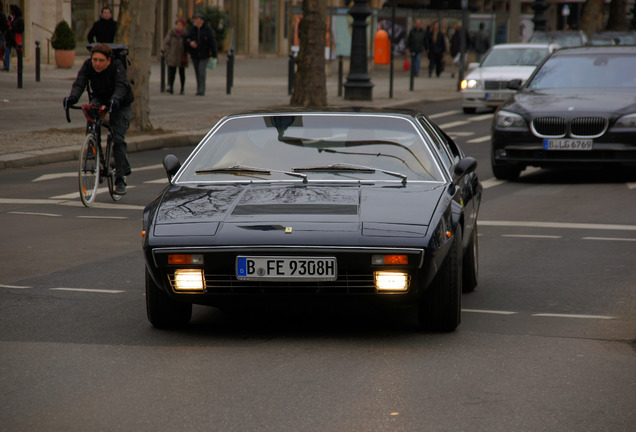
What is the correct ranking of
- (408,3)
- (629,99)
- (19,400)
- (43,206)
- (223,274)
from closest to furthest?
(19,400) → (223,274) → (43,206) → (629,99) → (408,3)

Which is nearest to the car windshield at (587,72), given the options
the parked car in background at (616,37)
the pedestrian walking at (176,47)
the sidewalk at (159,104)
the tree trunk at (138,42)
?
the sidewalk at (159,104)

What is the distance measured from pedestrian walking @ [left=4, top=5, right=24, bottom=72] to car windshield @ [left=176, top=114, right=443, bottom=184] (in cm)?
2681

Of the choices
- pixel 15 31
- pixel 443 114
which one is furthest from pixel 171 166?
pixel 15 31

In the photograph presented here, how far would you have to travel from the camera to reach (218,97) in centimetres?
2778

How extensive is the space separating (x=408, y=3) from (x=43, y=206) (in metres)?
51.8

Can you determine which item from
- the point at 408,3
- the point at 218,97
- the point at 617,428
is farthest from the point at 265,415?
the point at 408,3

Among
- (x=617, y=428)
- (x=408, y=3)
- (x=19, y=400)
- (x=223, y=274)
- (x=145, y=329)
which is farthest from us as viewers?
(x=408, y=3)

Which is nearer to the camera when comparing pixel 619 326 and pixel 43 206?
pixel 619 326

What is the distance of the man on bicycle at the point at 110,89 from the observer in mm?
11875

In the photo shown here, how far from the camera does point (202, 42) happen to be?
28.3 meters

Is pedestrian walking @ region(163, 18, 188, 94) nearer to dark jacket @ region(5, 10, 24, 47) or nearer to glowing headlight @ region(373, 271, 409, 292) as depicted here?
dark jacket @ region(5, 10, 24, 47)

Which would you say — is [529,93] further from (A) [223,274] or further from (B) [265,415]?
(B) [265,415]

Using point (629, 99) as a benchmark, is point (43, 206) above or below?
below

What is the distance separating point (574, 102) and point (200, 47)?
50.4 feet
